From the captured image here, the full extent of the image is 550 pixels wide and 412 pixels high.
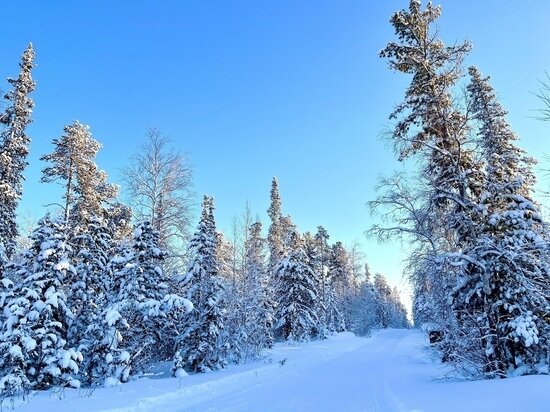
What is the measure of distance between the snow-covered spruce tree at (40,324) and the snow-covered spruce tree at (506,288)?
12.6m

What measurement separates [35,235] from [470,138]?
16214mm

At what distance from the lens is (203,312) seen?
677 inches

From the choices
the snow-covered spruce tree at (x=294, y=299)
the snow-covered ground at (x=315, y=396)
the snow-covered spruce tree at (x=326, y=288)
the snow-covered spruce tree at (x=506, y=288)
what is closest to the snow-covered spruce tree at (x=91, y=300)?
the snow-covered ground at (x=315, y=396)

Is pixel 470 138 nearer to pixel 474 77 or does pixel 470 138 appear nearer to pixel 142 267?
pixel 474 77

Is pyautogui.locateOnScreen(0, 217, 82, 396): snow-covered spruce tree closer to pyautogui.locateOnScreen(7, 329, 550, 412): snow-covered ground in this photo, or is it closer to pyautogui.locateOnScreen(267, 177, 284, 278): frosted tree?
pyautogui.locateOnScreen(7, 329, 550, 412): snow-covered ground

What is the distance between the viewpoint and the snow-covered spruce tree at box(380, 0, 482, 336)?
42.2 ft

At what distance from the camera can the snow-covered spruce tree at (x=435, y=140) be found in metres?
12.8

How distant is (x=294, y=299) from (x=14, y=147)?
1001 inches

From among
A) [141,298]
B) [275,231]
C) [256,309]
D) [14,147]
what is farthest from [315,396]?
[275,231]

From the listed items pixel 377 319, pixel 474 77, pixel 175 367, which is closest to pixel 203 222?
pixel 175 367

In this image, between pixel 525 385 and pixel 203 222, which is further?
pixel 203 222

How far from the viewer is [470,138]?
44.2 feet

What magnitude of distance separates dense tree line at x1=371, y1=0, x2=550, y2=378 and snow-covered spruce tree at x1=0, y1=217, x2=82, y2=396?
11749 millimetres

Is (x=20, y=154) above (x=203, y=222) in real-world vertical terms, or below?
above
